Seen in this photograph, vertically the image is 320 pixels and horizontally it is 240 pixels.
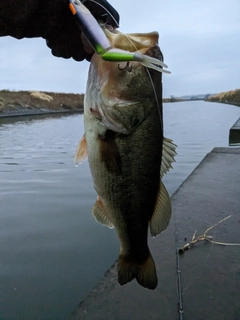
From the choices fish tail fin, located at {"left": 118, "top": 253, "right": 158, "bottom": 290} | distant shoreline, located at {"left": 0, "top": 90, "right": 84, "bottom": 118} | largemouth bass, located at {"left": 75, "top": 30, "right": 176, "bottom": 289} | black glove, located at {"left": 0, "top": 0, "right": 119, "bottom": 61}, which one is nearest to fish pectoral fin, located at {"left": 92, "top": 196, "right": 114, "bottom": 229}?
largemouth bass, located at {"left": 75, "top": 30, "right": 176, "bottom": 289}

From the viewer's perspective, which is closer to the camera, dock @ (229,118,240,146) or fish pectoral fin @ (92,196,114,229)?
fish pectoral fin @ (92,196,114,229)

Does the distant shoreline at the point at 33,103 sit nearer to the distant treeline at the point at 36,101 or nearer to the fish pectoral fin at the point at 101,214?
the distant treeline at the point at 36,101

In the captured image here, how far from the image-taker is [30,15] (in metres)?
2.00

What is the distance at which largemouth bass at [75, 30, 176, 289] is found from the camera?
5.37 feet

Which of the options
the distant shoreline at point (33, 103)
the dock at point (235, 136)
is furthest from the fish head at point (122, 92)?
the distant shoreline at point (33, 103)

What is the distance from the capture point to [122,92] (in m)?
1.65

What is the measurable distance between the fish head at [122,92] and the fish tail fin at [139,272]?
2.82 feet

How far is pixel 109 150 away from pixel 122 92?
306mm

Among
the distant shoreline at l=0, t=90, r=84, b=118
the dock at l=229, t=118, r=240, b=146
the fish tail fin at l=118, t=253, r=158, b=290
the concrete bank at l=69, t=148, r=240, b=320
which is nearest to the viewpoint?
the fish tail fin at l=118, t=253, r=158, b=290

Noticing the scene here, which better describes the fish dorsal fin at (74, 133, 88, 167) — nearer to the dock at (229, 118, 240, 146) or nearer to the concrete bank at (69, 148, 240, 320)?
the concrete bank at (69, 148, 240, 320)

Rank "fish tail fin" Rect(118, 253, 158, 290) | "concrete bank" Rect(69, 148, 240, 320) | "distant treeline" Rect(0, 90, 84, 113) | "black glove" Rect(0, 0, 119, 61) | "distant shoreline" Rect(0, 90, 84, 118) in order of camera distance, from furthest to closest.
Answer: "distant treeline" Rect(0, 90, 84, 113), "distant shoreline" Rect(0, 90, 84, 118), "concrete bank" Rect(69, 148, 240, 320), "fish tail fin" Rect(118, 253, 158, 290), "black glove" Rect(0, 0, 119, 61)

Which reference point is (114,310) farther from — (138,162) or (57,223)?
(57,223)

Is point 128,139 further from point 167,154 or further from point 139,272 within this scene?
point 139,272

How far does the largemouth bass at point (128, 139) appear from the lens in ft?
5.37
